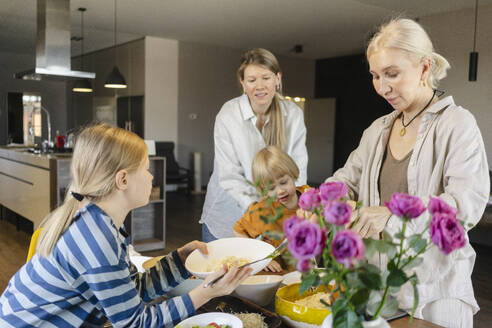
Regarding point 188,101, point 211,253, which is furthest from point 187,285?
point 188,101

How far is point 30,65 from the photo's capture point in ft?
35.1

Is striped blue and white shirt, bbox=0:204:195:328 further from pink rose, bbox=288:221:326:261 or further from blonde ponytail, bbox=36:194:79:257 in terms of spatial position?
pink rose, bbox=288:221:326:261

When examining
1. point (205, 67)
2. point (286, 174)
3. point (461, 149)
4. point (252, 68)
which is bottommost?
point (286, 174)

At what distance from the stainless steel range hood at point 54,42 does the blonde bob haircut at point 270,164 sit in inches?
131

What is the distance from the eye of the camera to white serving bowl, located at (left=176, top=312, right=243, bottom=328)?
1.02m

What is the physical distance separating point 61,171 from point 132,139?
3.38 metres

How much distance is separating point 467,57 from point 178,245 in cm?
425

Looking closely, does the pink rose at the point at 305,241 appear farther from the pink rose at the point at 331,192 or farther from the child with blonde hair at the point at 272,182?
the child with blonde hair at the point at 272,182

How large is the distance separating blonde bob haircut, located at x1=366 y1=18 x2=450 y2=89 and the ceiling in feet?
14.9

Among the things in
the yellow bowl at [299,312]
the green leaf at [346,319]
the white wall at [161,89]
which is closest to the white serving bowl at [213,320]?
the yellow bowl at [299,312]

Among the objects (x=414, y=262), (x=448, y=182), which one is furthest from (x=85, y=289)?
(x=448, y=182)

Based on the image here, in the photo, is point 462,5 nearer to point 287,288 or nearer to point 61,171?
point 61,171

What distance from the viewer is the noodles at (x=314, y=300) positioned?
43.2 inches

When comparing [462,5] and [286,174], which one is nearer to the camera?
[286,174]
